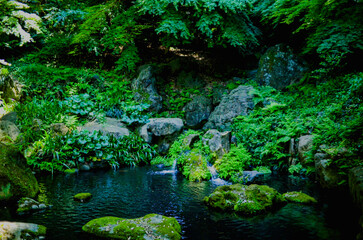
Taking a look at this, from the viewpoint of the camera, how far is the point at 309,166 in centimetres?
654

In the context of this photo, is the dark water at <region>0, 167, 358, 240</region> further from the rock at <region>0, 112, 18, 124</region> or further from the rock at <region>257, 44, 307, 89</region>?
the rock at <region>257, 44, 307, 89</region>

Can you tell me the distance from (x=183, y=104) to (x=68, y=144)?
5.91m

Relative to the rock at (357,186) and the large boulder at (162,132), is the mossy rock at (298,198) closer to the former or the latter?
the rock at (357,186)

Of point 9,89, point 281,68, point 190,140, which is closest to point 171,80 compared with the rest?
point 281,68

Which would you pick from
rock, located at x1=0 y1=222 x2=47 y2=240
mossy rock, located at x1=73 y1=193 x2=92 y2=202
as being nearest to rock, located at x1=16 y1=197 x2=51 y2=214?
mossy rock, located at x1=73 y1=193 x2=92 y2=202

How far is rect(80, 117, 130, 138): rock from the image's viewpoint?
370 inches

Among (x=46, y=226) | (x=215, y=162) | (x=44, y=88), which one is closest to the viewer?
(x=46, y=226)

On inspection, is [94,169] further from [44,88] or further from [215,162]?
[44,88]

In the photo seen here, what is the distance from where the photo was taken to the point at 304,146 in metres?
6.78

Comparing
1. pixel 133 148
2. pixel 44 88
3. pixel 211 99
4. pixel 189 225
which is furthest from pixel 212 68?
pixel 189 225

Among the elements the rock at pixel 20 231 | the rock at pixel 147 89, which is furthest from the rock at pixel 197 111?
the rock at pixel 20 231

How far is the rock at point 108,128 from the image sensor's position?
30.9ft

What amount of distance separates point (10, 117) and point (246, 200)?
874 cm

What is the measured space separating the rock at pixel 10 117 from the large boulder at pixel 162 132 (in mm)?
4581
